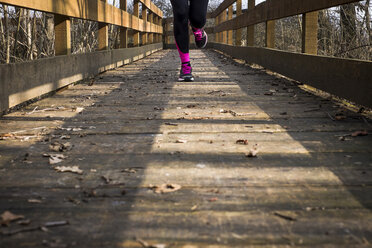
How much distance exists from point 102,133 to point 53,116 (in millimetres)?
663

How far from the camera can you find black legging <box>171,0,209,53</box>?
480 cm

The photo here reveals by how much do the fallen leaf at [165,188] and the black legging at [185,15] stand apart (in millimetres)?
3453

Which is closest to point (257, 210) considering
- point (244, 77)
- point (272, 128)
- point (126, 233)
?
point (126, 233)

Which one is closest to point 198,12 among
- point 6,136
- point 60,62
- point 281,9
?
point 281,9

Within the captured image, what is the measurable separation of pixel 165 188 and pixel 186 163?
1.04 ft

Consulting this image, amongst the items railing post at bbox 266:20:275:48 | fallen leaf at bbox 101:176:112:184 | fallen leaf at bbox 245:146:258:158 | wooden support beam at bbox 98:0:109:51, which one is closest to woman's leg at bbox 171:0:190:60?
wooden support beam at bbox 98:0:109:51

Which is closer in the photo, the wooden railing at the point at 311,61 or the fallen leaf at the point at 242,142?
the fallen leaf at the point at 242,142

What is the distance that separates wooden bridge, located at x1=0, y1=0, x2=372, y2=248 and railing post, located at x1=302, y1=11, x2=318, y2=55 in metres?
0.16

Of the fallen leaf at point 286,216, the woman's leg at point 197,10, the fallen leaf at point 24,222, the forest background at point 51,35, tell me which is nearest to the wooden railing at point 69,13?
the forest background at point 51,35

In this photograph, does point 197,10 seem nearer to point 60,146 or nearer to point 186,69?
point 186,69

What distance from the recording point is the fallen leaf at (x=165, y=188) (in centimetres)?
156

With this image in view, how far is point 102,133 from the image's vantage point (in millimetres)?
2496

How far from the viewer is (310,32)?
4.38 meters

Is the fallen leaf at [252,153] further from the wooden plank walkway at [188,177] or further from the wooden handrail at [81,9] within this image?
the wooden handrail at [81,9]
